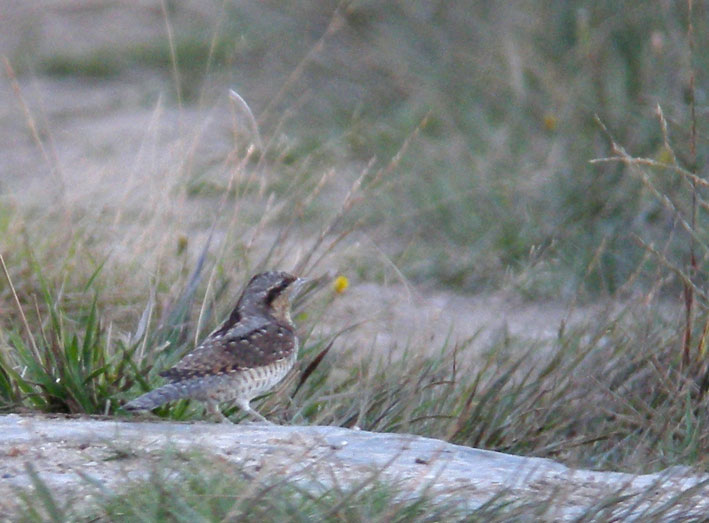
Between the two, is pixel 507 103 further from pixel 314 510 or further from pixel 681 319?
pixel 314 510

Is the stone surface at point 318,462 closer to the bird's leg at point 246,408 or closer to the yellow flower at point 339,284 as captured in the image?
the bird's leg at point 246,408

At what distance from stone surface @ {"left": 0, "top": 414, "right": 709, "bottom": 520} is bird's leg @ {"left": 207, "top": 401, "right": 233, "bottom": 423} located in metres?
0.19

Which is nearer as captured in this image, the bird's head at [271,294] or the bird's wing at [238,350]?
the bird's wing at [238,350]

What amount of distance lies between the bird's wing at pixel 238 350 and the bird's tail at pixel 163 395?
0.19 ft

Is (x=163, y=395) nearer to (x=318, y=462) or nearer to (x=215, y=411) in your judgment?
(x=215, y=411)

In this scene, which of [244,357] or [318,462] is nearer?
[318,462]

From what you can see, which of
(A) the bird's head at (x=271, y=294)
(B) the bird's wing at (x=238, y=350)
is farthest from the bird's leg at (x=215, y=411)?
(A) the bird's head at (x=271, y=294)

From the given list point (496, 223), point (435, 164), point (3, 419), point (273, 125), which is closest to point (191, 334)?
point (3, 419)

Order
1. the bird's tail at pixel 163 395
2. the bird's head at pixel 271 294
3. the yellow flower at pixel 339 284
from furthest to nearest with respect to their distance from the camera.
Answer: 1. the yellow flower at pixel 339 284
2. the bird's head at pixel 271 294
3. the bird's tail at pixel 163 395

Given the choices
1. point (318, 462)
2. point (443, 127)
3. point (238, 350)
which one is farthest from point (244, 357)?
point (443, 127)

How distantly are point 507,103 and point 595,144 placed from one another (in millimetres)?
1103

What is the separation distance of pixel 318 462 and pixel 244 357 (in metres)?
1.24

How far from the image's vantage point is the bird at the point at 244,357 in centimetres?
448

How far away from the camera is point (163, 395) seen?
4.34 m
